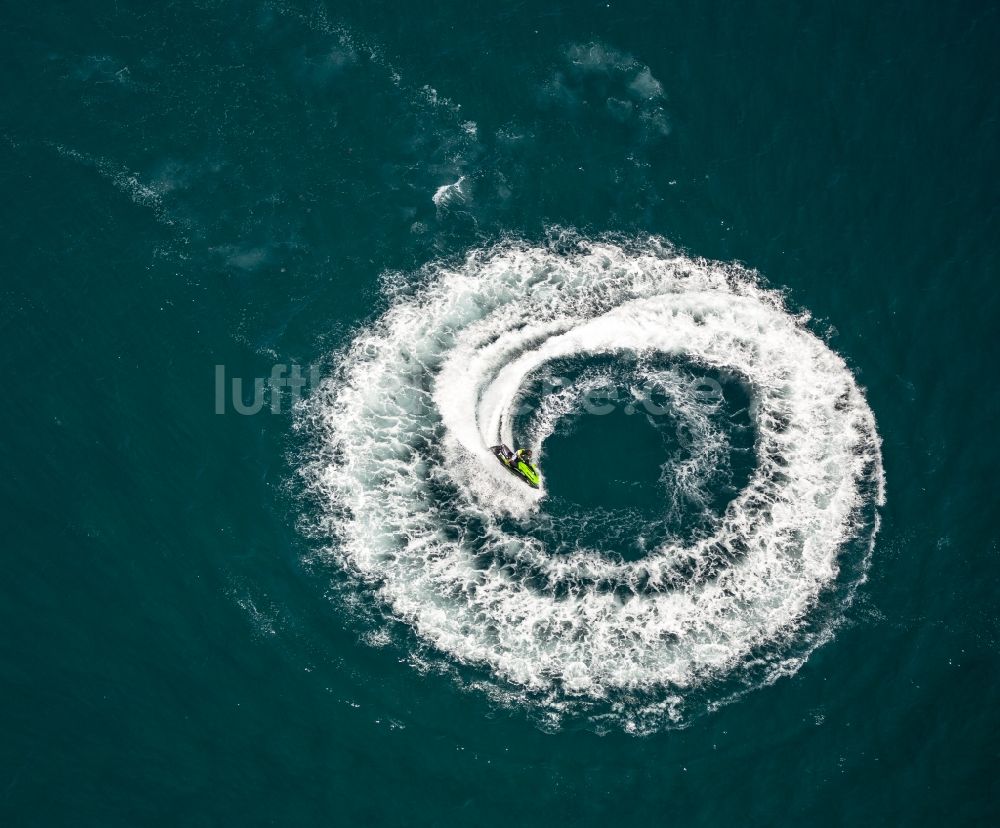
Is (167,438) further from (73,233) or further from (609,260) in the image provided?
(609,260)

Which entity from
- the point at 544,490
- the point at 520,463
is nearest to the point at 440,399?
Result: the point at 520,463

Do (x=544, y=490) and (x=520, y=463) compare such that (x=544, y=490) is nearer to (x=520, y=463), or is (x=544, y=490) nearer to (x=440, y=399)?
(x=520, y=463)

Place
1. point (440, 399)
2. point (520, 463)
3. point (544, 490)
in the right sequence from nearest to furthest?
point (520, 463) < point (544, 490) < point (440, 399)

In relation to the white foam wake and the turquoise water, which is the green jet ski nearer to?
the white foam wake

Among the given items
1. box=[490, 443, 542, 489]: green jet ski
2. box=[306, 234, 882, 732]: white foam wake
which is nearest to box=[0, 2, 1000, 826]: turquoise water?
box=[306, 234, 882, 732]: white foam wake

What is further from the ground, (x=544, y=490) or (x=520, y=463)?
(x=520, y=463)

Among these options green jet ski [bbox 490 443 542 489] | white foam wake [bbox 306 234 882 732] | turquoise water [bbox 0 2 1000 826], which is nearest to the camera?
turquoise water [bbox 0 2 1000 826]
